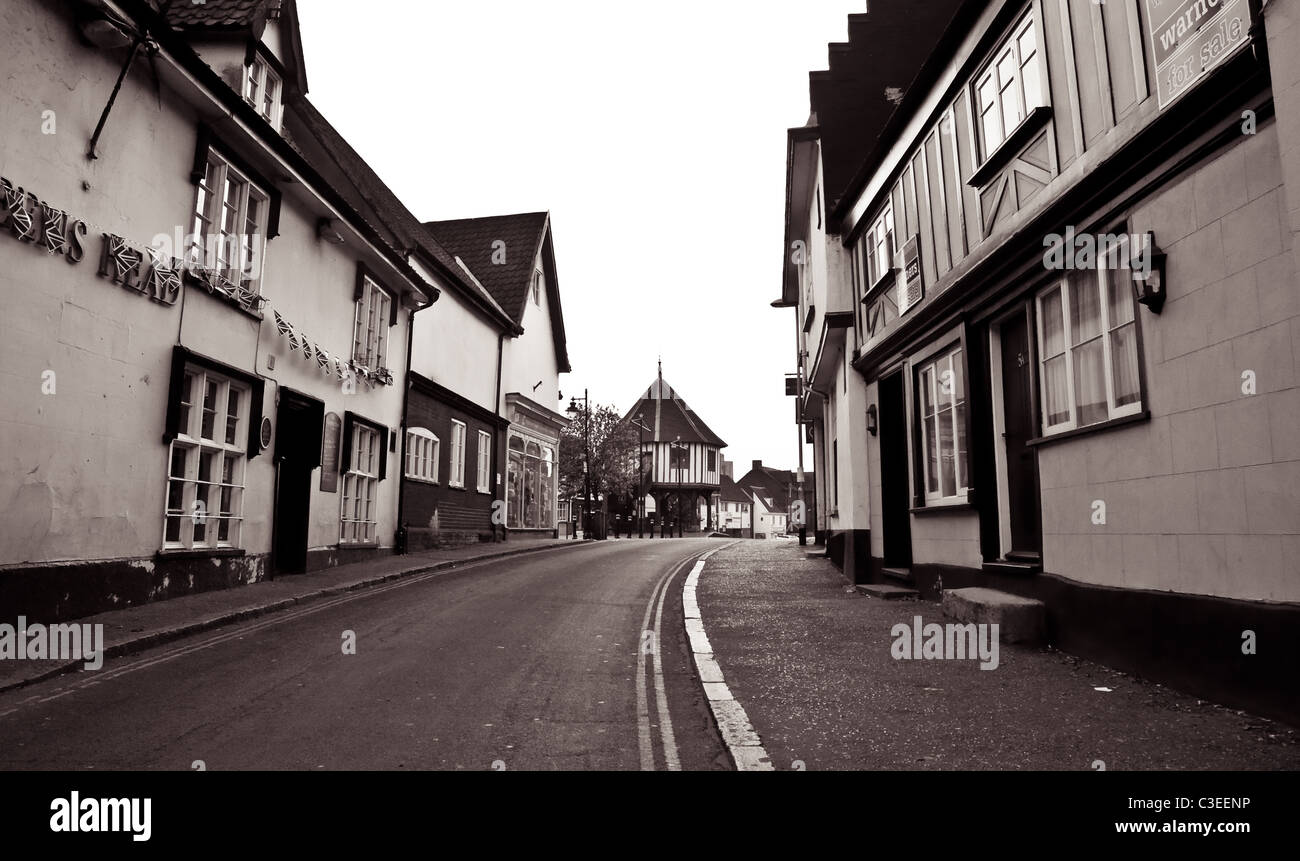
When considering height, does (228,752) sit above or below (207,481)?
below

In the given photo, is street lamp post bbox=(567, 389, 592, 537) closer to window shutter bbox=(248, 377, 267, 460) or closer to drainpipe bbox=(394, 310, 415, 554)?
drainpipe bbox=(394, 310, 415, 554)

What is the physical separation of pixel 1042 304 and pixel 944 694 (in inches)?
150

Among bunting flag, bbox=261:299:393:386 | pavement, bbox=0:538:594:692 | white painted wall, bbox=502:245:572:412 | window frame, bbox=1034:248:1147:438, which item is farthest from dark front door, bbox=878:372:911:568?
white painted wall, bbox=502:245:572:412

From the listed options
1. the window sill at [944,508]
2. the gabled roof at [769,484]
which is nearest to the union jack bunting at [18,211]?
the window sill at [944,508]

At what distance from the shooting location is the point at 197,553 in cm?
1008

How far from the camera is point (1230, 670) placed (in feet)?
15.6

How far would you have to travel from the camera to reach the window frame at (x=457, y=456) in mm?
21219

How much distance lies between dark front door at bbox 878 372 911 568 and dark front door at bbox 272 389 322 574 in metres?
8.80

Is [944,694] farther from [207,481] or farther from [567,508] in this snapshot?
[567,508]

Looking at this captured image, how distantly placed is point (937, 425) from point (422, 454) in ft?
40.8

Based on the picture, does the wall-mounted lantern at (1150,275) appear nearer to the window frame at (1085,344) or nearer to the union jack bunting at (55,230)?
the window frame at (1085,344)
